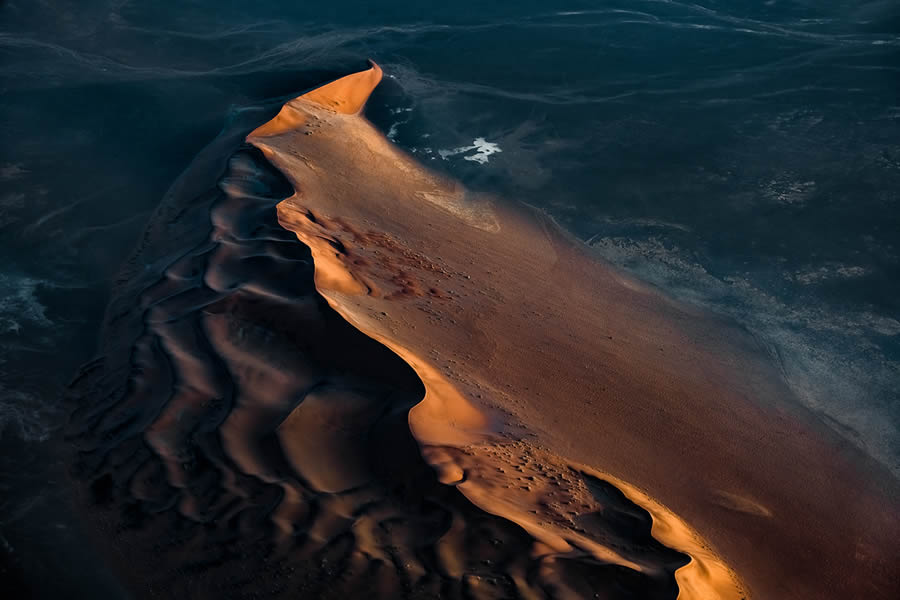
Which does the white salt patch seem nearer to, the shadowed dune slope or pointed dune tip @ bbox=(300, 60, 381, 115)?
pointed dune tip @ bbox=(300, 60, 381, 115)

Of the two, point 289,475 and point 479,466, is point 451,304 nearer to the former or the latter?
point 479,466

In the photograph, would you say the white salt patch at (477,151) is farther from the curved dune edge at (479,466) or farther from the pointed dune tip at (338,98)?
the curved dune edge at (479,466)

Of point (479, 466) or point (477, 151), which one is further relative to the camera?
point (477, 151)

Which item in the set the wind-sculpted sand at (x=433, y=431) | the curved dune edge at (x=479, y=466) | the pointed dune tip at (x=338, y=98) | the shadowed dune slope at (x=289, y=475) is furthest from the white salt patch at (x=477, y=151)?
the shadowed dune slope at (x=289, y=475)

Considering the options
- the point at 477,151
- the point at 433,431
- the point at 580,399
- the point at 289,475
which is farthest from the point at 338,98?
the point at 289,475

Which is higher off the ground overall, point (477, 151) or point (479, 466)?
point (477, 151)

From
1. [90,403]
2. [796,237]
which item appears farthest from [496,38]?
[90,403]

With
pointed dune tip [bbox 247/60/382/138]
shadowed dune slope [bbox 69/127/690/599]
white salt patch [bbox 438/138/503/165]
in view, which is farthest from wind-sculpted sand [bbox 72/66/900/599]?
white salt patch [bbox 438/138/503/165]
